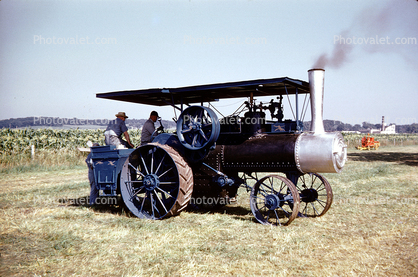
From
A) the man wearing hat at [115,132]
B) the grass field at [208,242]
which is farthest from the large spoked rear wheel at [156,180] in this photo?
the man wearing hat at [115,132]

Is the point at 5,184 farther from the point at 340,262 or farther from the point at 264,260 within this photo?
the point at 340,262

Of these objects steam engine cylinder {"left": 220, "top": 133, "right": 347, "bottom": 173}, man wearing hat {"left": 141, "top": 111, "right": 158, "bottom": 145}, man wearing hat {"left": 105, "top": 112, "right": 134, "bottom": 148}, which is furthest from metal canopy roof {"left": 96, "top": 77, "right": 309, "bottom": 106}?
steam engine cylinder {"left": 220, "top": 133, "right": 347, "bottom": 173}

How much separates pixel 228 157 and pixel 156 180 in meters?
→ 1.56

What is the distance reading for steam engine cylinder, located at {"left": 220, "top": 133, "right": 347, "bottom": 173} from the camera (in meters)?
6.24

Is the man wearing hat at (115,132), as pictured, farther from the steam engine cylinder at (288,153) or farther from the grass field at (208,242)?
the steam engine cylinder at (288,153)

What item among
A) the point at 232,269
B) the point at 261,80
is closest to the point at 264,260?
the point at 232,269

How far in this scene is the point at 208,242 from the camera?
17.8 feet

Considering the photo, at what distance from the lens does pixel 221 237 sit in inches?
224

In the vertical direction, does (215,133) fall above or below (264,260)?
above

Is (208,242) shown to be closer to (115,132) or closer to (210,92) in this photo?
(210,92)

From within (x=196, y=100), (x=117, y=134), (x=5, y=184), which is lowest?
(x=5, y=184)

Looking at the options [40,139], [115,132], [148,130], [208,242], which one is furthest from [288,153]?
[40,139]

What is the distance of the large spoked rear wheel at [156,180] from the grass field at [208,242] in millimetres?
332

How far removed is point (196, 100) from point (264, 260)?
517 cm
